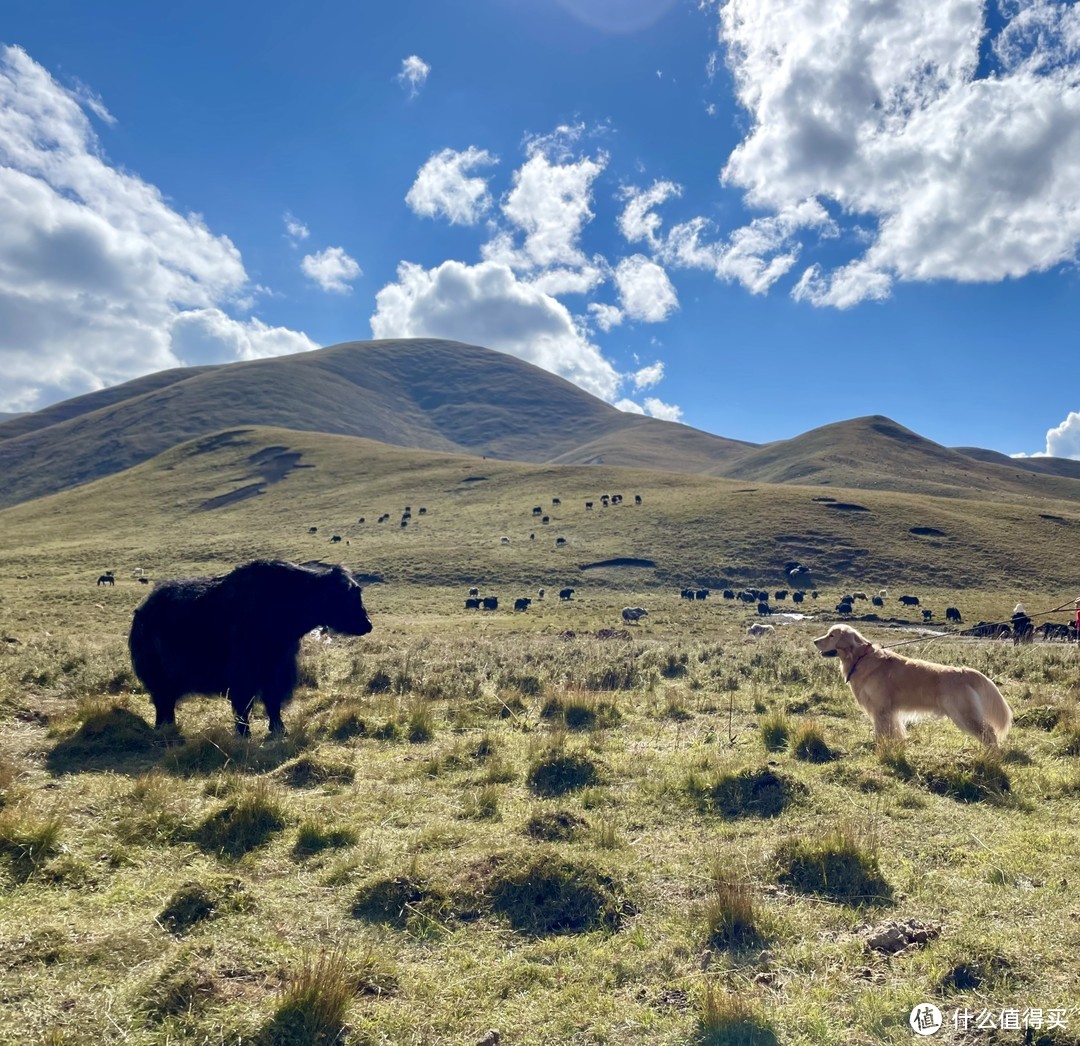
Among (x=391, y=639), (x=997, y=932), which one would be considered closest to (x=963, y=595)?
(x=391, y=639)

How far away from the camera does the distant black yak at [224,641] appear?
969 cm

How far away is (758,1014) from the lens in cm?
358

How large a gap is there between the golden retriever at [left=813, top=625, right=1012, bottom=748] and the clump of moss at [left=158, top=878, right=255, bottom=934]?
7597mm

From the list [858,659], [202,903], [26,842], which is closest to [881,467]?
[858,659]

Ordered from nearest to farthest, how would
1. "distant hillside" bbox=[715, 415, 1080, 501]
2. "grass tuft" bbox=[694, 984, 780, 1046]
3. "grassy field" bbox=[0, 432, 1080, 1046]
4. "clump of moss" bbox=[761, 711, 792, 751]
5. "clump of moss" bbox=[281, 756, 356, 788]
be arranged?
"grass tuft" bbox=[694, 984, 780, 1046]
"grassy field" bbox=[0, 432, 1080, 1046]
"clump of moss" bbox=[281, 756, 356, 788]
"clump of moss" bbox=[761, 711, 792, 751]
"distant hillside" bbox=[715, 415, 1080, 501]

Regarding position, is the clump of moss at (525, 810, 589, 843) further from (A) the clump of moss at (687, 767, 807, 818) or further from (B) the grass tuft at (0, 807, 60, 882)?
(B) the grass tuft at (0, 807, 60, 882)

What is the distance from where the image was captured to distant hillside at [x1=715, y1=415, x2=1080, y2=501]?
4614 inches

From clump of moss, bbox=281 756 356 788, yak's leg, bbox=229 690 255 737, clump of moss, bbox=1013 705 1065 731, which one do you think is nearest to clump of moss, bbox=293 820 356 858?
clump of moss, bbox=281 756 356 788

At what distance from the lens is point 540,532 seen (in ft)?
204

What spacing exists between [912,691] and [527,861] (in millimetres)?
5873

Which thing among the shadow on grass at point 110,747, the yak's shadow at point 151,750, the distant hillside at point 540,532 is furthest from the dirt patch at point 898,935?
the distant hillside at point 540,532

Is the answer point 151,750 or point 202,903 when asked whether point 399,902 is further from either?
point 151,750

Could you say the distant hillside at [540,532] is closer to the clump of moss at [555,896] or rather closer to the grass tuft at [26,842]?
the grass tuft at [26,842]

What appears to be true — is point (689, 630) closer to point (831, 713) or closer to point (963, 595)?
point (831, 713)
